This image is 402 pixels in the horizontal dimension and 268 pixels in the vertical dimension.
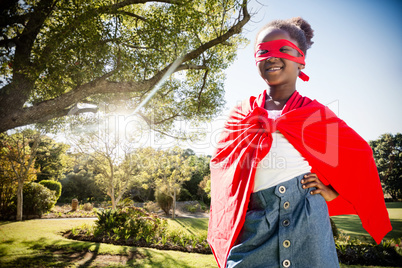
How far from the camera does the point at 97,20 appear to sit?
515 cm

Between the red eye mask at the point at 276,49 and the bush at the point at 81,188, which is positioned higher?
the red eye mask at the point at 276,49

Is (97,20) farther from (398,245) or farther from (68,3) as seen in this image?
(398,245)

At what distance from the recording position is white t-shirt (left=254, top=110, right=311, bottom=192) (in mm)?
1501

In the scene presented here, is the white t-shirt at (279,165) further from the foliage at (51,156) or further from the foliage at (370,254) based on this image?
the foliage at (51,156)

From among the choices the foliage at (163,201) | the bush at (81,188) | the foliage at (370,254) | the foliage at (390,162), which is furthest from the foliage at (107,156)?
the foliage at (390,162)

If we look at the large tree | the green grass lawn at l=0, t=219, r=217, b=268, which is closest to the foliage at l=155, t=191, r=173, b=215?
the green grass lawn at l=0, t=219, r=217, b=268

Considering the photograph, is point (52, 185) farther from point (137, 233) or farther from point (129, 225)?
point (137, 233)

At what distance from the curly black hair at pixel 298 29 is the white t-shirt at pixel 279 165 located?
90cm

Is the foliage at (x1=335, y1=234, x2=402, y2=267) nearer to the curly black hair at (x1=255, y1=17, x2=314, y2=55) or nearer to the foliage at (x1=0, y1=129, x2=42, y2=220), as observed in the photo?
the curly black hair at (x1=255, y1=17, x2=314, y2=55)

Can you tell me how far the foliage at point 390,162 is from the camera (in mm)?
33300

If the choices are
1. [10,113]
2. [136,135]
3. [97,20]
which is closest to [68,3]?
[97,20]

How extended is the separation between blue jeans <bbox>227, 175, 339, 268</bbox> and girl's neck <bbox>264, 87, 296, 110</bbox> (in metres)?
0.65

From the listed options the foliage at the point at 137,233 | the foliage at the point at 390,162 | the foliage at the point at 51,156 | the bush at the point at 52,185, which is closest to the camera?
the foliage at the point at 137,233

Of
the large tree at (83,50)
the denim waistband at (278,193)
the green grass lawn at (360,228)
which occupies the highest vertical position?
the large tree at (83,50)
